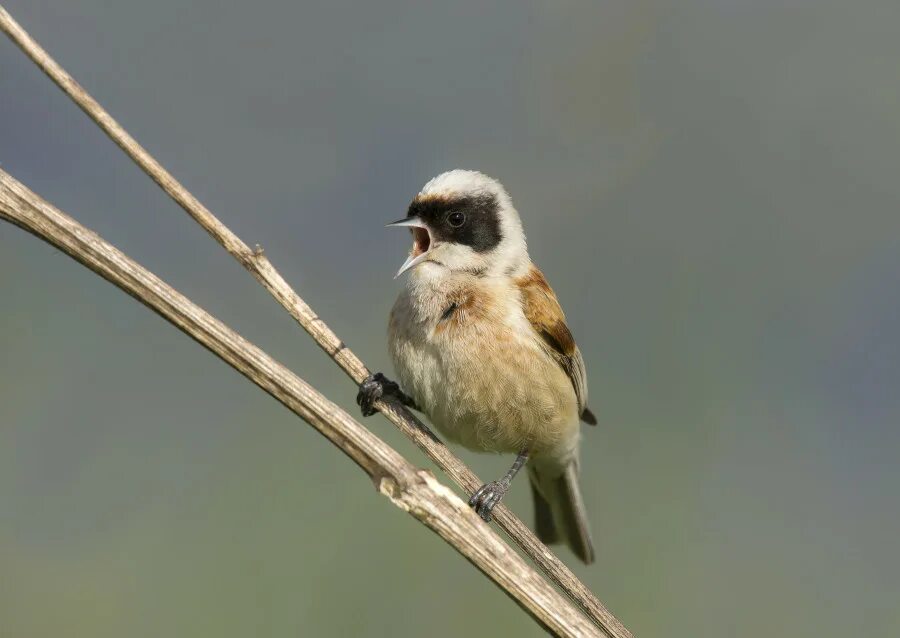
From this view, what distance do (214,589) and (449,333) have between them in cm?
129

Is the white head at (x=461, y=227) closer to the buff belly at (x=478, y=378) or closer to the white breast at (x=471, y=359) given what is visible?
the white breast at (x=471, y=359)

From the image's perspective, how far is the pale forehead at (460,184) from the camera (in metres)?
3.41

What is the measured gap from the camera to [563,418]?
3.71 metres

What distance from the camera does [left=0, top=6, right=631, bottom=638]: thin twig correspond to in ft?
7.24

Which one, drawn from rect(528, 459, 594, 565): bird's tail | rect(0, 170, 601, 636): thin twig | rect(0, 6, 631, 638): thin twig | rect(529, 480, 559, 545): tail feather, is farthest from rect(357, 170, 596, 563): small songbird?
rect(0, 170, 601, 636): thin twig

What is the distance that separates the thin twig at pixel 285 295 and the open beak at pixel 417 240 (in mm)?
626

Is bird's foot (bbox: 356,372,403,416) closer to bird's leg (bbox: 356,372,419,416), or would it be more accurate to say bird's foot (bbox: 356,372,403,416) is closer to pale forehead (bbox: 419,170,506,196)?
bird's leg (bbox: 356,372,419,416)

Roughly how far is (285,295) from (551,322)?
1421 millimetres

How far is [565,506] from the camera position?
4.36 m

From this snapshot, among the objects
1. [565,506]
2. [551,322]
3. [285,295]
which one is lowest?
[285,295]

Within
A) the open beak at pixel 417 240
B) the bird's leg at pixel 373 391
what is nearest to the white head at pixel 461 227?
the open beak at pixel 417 240

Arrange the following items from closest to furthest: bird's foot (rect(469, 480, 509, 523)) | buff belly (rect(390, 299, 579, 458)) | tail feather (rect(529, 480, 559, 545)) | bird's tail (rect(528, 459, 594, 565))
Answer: bird's foot (rect(469, 480, 509, 523))
buff belly (rect(390, 299, 579, 458))
bird's tail (rect(528, 459, 594, 565))
tail feather (rect(529, 480, 559, 545))

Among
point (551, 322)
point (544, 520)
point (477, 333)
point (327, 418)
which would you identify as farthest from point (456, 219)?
point (544, 520)

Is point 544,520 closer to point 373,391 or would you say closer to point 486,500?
point 486,500
